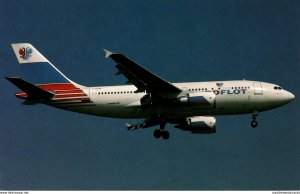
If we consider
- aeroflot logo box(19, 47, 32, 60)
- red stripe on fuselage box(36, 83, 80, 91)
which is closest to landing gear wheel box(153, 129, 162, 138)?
red stripe on fuselage box(36, 83, 80, 91)

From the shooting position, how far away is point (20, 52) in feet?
144

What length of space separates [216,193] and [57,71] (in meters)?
21.0

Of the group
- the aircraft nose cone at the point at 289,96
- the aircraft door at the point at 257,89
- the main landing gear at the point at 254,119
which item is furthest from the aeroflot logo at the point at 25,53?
the aircraft nose cone at the point at 289,96

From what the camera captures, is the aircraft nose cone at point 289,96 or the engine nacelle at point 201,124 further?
the engine nacelle at point 201,124

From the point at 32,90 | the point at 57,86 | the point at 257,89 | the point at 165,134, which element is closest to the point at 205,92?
the point at 257,89

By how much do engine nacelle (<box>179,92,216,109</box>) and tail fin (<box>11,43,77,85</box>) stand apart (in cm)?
1027

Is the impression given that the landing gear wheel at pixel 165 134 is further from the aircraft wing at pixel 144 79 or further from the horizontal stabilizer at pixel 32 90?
the horizontal stabilizer at pixel 32 90

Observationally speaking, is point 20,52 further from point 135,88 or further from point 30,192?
point 30,192

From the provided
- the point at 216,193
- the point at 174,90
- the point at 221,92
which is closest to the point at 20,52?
the point at 174,90

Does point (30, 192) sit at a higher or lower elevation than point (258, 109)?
lower

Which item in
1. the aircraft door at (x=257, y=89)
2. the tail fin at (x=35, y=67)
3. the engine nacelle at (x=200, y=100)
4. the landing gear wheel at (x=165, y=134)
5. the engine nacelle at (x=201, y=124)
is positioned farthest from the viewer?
the tail fin at (x=35, y=67)

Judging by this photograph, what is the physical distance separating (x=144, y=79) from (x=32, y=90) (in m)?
8.38

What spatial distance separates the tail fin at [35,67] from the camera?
4306 centimetres

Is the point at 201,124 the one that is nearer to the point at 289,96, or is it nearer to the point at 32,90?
the point at 289,96
